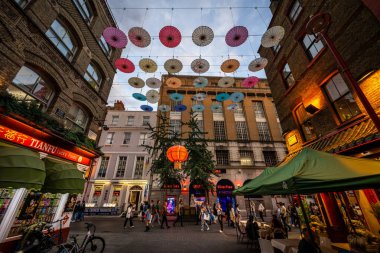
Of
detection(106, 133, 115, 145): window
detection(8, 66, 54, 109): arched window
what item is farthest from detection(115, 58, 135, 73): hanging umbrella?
detection(106, 133, 115, 145): window

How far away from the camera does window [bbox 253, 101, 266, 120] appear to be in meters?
27.7

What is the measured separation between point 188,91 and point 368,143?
2518cm

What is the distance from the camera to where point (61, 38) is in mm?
8781

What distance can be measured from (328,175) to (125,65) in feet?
34.8

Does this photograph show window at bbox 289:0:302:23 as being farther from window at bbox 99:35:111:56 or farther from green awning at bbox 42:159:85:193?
green awning at bbox 42:159:85:193

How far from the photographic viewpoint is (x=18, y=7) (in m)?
6.29

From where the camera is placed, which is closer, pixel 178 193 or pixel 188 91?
pixel 178 193

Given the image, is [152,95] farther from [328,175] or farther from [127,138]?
[127,138]

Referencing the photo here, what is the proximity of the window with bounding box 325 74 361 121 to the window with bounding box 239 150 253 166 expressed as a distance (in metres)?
16.9

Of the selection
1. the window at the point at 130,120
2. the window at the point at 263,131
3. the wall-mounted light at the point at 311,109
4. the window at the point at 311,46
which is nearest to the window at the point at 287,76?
the window at the point at 311,46

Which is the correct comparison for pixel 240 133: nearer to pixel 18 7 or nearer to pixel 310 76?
pixel 310 76

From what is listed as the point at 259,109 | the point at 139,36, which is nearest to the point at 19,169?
the point at 139,36

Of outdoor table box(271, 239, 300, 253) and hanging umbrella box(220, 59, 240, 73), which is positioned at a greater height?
hanging umbrella box(220, 59, 240, 73)

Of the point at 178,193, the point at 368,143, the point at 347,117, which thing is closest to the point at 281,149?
the point at 178,193
